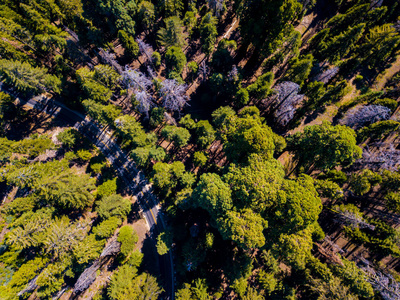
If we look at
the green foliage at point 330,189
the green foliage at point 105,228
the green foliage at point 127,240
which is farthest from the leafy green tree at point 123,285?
the green foliage at point 330,189

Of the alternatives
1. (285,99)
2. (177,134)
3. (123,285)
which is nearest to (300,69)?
(285,99)

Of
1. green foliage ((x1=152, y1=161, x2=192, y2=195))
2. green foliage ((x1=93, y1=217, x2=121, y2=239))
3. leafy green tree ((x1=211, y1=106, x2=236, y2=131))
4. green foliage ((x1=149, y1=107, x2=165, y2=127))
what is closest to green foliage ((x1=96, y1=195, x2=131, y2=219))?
green foliage ((x1=93, y1=217, x2=121, y2=239))

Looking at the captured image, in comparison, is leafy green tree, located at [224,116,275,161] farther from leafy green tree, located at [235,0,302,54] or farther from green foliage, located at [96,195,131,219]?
green foliage, located at [96,195,131,219]

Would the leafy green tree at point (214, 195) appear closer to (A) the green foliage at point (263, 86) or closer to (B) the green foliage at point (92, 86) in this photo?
(A) the green foliage at point (263, 86)

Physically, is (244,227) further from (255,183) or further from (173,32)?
(173,32)

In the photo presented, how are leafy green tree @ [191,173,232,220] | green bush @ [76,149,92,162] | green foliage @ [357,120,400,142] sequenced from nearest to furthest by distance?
leafy green tree @ [191,173,232,220] → green foliage @ [357,120,400,142] → green bush @ [76,149,92,162]

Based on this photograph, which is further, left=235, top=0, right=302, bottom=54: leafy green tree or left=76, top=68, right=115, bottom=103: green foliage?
left=76, top=68, right=115, bottom=103: green foliage

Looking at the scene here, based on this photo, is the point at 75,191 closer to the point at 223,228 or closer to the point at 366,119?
the point at 223,228

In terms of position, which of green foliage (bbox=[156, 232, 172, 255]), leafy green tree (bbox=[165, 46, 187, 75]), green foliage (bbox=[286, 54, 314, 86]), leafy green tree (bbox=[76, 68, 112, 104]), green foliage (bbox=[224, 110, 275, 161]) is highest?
green foliage (bbox=[286, 54, 314, 86])
